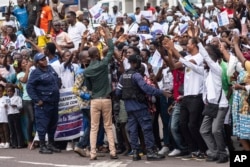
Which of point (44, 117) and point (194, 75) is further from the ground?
point (194, 75)

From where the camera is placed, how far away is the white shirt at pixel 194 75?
12445 mm

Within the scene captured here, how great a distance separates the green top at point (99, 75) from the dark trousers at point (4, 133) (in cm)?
340

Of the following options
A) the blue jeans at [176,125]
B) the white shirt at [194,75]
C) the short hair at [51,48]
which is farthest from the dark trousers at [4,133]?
the white shirt at [194,75]

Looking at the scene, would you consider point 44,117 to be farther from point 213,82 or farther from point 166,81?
point 213,82

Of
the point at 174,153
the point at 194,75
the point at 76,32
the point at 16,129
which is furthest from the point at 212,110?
the point at 76,32

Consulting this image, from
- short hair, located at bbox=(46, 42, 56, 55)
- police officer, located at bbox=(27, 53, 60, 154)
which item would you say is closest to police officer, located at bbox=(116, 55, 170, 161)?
police officer, located at bbox=(27, 53, 60, 154)

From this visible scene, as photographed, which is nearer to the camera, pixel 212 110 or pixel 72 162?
pixel 212 110

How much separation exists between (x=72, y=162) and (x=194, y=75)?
8.61 feet

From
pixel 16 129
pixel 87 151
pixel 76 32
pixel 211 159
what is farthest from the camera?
pixel 76 32

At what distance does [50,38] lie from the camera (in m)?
16.8

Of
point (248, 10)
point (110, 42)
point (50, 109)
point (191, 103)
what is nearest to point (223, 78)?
point (191, 103)

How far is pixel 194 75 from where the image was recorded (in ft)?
41.4

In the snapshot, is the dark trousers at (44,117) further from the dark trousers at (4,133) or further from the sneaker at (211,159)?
the sneaker at (211,159)

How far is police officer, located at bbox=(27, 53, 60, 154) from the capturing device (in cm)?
1403
